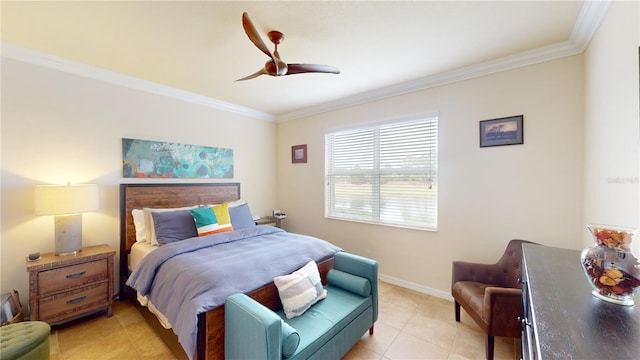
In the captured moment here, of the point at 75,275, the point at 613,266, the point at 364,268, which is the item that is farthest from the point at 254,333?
the point at 75,275

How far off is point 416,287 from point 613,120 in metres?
2.30

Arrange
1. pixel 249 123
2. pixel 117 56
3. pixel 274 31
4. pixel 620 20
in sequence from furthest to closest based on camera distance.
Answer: pixel 249 123 → pixel 117 56 → pixel 274 31 → pixel 620 20

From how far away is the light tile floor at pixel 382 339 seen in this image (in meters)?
1.87

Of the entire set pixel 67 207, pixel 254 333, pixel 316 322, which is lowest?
pixel 316 322

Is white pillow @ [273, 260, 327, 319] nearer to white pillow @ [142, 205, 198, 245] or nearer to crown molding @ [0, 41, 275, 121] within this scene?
white pillow @ [142, 205, 198, 245]

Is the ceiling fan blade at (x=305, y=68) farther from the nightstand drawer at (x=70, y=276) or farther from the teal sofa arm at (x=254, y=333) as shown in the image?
the nightstand drawer at (x=70, y=276)

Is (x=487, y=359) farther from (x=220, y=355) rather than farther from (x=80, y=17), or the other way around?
(x=80, y=17)

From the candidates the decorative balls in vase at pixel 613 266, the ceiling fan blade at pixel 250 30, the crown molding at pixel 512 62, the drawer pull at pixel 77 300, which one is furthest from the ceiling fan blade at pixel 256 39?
the drawer pull at pixel 77 300

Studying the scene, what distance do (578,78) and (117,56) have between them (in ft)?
13.6

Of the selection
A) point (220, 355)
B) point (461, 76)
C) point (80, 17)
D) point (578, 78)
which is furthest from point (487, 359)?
point (80, 17)

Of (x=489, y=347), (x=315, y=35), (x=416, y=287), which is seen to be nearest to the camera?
(x=489, y=347)

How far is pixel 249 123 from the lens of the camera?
13.3ft

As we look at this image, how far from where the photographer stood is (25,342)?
140 cm

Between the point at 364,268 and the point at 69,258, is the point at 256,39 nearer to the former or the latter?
the point at 364,268
